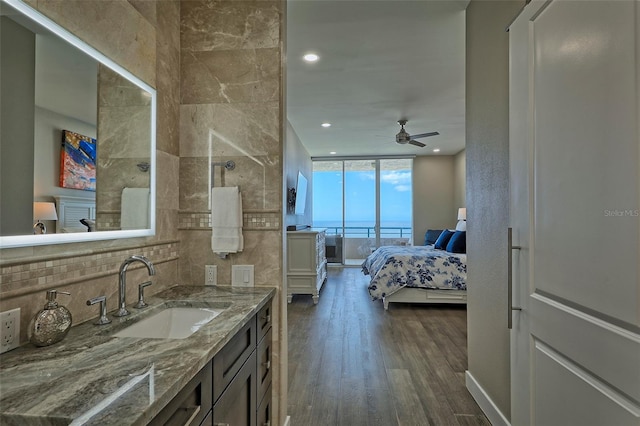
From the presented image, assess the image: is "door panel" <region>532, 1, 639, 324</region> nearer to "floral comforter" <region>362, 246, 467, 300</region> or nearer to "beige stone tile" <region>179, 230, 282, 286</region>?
"beige stone tile" <region>179, 230, 282, 286</region>

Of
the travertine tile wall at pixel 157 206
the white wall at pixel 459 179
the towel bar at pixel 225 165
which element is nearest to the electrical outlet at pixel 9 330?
the travertine tile wall at pixel 157 206

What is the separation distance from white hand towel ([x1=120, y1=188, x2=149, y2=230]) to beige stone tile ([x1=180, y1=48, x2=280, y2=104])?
63 cm

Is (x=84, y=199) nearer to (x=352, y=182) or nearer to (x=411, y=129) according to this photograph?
(x=411, y=129)

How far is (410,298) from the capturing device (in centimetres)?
456

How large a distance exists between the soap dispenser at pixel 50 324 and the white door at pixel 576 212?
5.31 ft

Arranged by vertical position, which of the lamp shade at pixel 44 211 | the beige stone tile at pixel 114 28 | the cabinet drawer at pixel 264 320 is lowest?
the cabinet drawer at pixel 264 320

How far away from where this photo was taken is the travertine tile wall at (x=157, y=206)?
39.6 inches

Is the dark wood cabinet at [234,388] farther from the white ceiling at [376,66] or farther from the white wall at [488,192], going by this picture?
the white ceiling at [376,66]

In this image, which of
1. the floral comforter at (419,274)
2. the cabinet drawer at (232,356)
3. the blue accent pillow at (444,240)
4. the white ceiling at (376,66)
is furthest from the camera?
the blue accent pillow at (444,240)

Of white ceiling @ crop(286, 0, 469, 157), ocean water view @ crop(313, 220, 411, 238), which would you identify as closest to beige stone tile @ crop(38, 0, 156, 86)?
white ceiling @ crop(286, 0, 469, 157)

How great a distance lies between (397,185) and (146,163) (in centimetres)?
721

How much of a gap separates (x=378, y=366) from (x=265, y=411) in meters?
1.37

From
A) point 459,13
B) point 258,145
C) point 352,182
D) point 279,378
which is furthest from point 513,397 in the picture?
point 352,182

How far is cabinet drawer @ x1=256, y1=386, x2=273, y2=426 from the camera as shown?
156 centimetres
